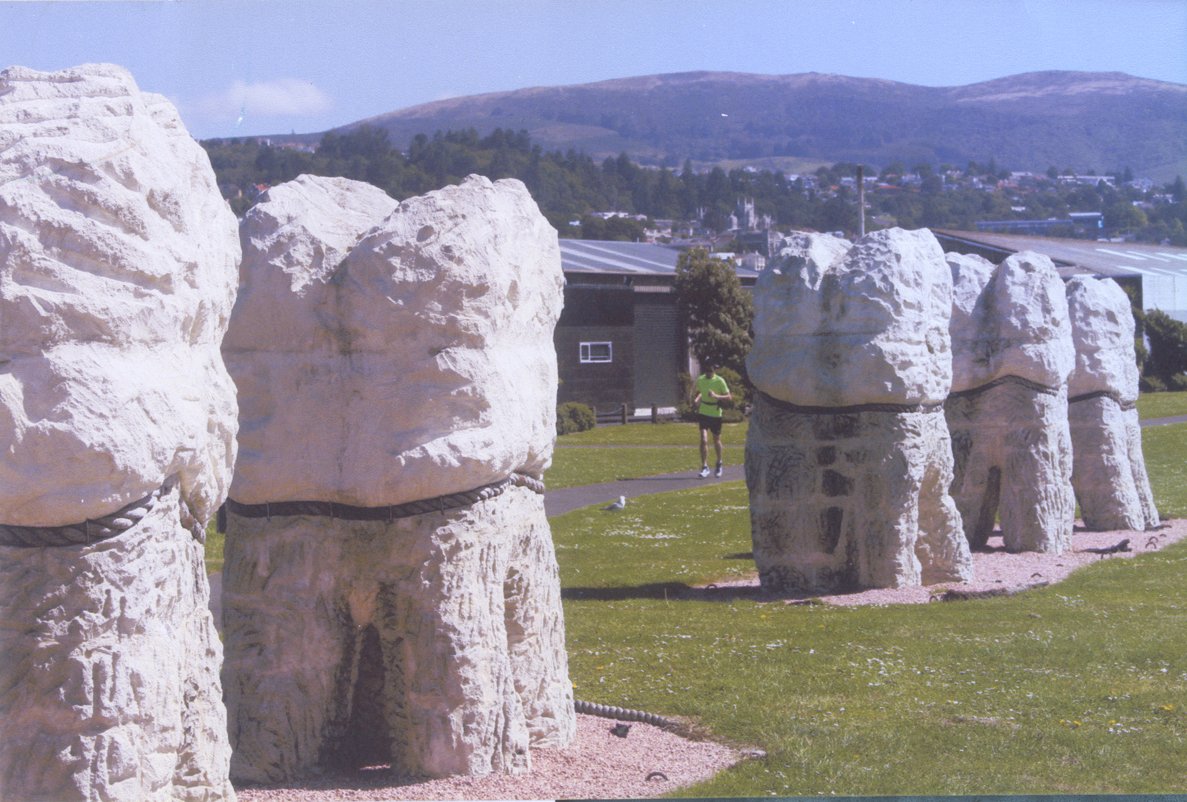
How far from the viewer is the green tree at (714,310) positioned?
28.3 m

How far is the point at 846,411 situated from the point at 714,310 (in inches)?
750

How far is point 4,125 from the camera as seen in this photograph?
12.8 ft

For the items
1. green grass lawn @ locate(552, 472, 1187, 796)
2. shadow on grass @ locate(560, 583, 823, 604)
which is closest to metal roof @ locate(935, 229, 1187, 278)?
green grass lawn @ locate(552, 472, 1187, 796)

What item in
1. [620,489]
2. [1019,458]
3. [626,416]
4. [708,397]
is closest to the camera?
[1019,458]

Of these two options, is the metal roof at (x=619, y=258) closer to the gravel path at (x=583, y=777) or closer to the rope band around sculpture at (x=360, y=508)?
the gravel path at (x=583, y=777)

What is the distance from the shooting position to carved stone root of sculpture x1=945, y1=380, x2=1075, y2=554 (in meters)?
12.9

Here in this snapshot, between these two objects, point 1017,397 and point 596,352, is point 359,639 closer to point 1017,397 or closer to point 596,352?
point 1017,397

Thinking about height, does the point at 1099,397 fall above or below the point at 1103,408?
above

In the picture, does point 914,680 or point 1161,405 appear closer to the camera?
point 914,680

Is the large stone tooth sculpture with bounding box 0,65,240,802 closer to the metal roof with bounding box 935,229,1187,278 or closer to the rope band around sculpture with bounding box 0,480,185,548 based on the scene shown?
the rope band around sculpture with bounding box 0,480,185,548

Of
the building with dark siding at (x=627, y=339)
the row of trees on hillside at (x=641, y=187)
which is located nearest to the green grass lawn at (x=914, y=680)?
the row of trees on hillside at (x=641, y=187)

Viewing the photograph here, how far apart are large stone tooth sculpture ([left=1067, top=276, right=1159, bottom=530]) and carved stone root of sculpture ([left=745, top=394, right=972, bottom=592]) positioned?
4.14 meters

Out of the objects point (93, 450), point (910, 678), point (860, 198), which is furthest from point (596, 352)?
point (93, 450)

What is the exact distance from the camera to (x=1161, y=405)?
2884 centimetres
